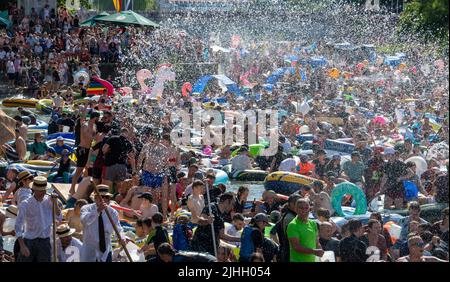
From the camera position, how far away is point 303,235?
8.90 m

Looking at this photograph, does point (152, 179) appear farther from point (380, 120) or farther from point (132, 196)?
point (380, 120)

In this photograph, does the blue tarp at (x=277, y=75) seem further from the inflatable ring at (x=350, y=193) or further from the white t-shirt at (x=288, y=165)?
the inflatable ring at (x=350, y=193)

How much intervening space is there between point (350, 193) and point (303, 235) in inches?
188

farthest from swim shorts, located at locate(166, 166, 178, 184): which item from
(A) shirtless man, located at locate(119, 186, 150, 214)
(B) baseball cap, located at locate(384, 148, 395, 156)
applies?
(B) baseball cap, located at locate(384, 148, 395, 156)

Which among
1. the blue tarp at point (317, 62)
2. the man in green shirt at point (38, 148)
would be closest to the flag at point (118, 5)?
the blue tarp at point (317, 62)

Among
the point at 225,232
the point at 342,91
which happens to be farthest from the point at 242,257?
the point at 342,91

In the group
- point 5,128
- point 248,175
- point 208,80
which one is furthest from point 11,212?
point 208,80

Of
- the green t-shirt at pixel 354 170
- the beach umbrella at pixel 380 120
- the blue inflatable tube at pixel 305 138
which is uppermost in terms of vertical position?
the green t-shirt at pixel 354 170

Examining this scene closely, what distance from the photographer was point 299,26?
5375 cm

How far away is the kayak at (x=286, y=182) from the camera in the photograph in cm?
1528

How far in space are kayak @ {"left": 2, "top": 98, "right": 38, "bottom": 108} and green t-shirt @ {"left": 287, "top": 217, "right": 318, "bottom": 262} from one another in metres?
19.3

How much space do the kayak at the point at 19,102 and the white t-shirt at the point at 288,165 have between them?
12.5m

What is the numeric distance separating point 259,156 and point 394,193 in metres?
4.81

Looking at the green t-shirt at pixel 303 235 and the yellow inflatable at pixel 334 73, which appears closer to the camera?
the green t-shirt at pixel 303 235
